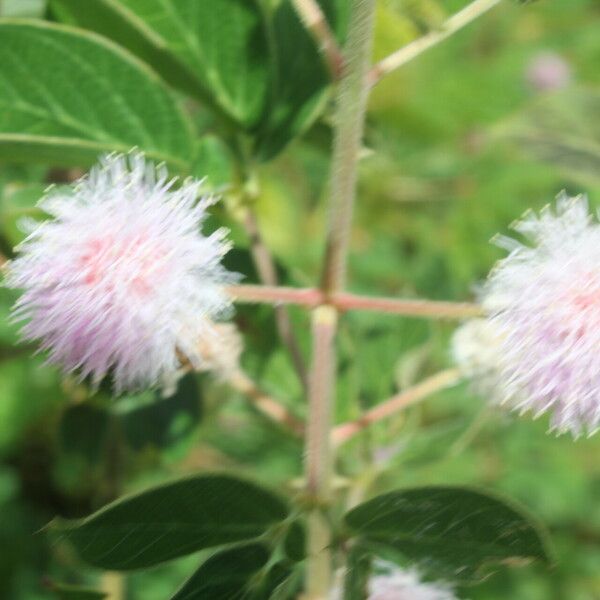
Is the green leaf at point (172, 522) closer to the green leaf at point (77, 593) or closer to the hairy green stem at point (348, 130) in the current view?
the green leaf at point (77, 593)

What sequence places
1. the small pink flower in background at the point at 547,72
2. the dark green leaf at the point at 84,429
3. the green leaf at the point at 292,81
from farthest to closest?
the small pink flower in background at the point at 547,72 < the dark green leaf at the point at 84,429 < the green leaf at the point at 292,81

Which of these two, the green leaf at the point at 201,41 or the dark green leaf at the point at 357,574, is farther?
the green leaf at the point at 201,41

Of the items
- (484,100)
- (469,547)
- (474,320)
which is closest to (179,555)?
(469,547)

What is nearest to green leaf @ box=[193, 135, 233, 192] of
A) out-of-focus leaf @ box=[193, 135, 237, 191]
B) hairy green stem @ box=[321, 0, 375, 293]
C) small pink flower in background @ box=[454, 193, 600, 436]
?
out-of-focus leaf @ box=[193, 135, 237, 191]

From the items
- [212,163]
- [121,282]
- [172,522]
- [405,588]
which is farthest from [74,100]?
[405,588]

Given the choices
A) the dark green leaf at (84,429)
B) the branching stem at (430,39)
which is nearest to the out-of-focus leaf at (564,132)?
the branching stem at (430,39)

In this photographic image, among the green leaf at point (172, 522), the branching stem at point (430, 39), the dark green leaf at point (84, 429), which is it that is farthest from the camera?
the dark green leaf at point (84, 429)

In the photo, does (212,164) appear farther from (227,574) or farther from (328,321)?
(227,574)
